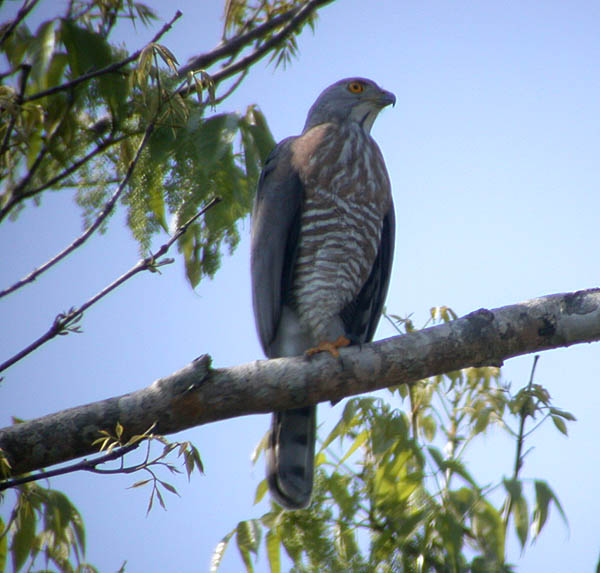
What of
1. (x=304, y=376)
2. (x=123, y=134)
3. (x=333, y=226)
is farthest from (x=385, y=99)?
(x=304, y=376)

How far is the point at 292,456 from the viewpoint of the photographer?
404 centimetres

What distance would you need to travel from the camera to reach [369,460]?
137 inches

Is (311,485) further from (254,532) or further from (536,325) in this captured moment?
(536,325)

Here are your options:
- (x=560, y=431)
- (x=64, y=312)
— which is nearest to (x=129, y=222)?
(x=64, y=312)

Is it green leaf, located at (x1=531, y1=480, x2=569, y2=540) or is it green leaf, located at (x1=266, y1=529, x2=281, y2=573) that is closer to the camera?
green leaf, located at (x1=531, y1=480, x2=569, y2=540)

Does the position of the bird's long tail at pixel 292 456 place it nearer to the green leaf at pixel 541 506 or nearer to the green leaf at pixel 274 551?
the green leaf at pixel 274 551

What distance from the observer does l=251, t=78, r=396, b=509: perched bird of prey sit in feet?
A: 13.7

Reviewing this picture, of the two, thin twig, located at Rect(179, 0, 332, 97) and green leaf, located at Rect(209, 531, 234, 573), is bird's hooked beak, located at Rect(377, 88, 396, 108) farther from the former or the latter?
A: green leaf, located at Rect(209, 531, 234, 573)

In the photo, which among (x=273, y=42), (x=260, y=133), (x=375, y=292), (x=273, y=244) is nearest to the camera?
(x=260, y=133)

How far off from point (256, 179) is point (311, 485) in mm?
1587

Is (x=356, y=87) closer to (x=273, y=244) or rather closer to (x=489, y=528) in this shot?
(x=273, y=244)

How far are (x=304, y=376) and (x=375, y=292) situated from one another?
68.9 inches

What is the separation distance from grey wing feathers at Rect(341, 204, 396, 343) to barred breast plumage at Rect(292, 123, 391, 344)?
175mm

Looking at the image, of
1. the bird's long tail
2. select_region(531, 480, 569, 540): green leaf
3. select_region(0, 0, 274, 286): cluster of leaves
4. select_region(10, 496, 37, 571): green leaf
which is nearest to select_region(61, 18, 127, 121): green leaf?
select_region(0, 0, 274, 286): cluster of leaves
